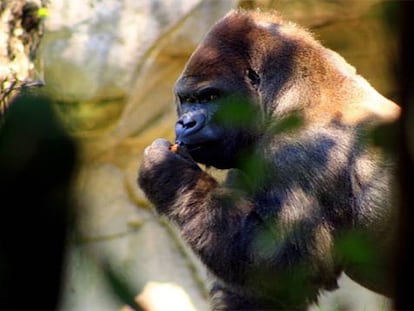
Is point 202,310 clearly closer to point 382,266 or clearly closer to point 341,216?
point 341,216

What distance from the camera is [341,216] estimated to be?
3348 mm

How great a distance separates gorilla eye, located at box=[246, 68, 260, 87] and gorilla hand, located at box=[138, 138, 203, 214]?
424 mm

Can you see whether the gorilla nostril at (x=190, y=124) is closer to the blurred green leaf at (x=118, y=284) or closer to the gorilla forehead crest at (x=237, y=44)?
the gorilla forehead crest at (x=237, y=44)

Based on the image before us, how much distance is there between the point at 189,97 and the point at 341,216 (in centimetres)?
85

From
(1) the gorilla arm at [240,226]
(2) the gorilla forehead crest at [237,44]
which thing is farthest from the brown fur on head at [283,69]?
(1) the gorilla arm at [240,226]

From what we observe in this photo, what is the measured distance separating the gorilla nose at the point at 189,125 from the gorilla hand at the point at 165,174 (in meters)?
0.06

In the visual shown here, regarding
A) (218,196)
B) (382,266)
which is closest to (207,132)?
(218,196)

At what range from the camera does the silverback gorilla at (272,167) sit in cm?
320

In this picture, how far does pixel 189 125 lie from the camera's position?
11.6 feet

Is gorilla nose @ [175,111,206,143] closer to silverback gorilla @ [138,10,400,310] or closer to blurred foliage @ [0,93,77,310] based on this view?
silverback gorilla @ [138,10,400,310]

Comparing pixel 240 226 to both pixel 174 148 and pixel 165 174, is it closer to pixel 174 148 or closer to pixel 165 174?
pixel 165 174

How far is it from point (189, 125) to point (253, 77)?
34 centimetres

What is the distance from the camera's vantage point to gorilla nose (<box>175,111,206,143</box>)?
11.6 ft

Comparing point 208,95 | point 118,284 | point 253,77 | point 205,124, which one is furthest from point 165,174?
point 118,284
